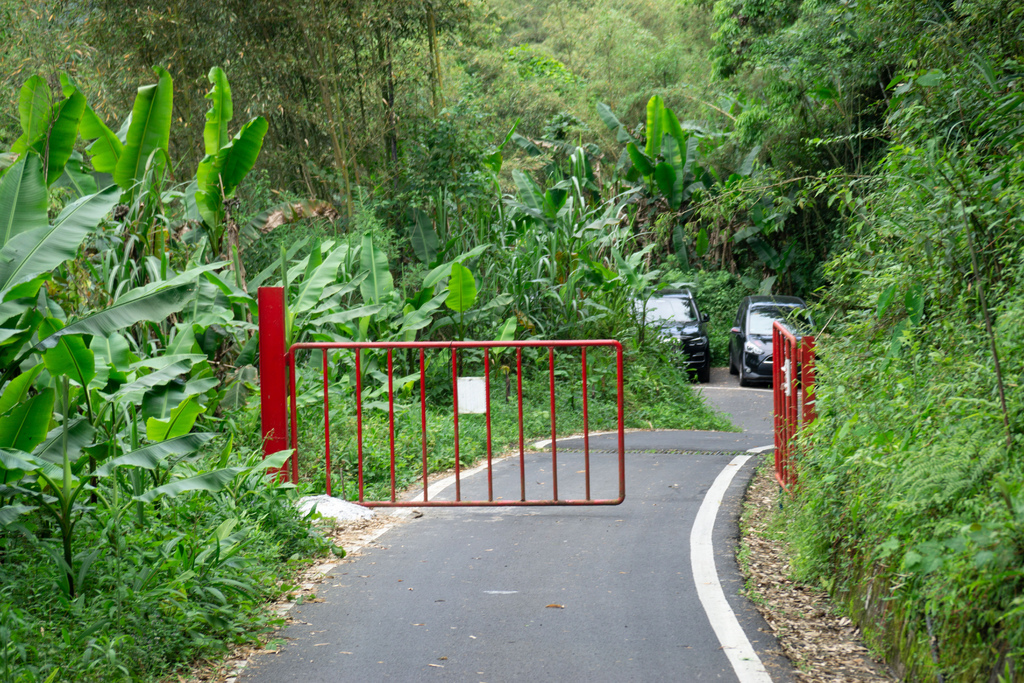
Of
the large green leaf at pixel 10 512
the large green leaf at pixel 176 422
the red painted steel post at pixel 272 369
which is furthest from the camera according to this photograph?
the red painted steel post at pixel 272 369

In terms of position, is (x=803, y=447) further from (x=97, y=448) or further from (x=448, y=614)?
(x=97, y=448)

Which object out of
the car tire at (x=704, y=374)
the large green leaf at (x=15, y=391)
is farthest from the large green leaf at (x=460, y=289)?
the car tire at (x=704, y=374)

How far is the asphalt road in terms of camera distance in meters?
4.50

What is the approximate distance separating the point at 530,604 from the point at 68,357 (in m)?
3.25

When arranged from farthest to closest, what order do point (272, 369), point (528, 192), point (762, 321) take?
point (762, 321) → point (528, 192) → point (272, 369)

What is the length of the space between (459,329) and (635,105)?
22780mm

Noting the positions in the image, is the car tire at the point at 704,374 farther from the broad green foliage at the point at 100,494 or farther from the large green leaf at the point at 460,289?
the broad green foliage at the point at 100,494

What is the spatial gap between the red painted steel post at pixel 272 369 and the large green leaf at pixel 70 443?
1886mm

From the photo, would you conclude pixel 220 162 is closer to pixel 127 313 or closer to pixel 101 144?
pixel 101 144

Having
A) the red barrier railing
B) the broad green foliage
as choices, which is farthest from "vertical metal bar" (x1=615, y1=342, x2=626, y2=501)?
the broad green foliage

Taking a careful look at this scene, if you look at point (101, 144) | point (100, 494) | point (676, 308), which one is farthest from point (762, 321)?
point (100, 494)

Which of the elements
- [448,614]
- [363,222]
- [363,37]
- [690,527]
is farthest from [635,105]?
[448,614]

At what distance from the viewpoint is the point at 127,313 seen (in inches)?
202

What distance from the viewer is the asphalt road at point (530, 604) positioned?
14.8 feet
